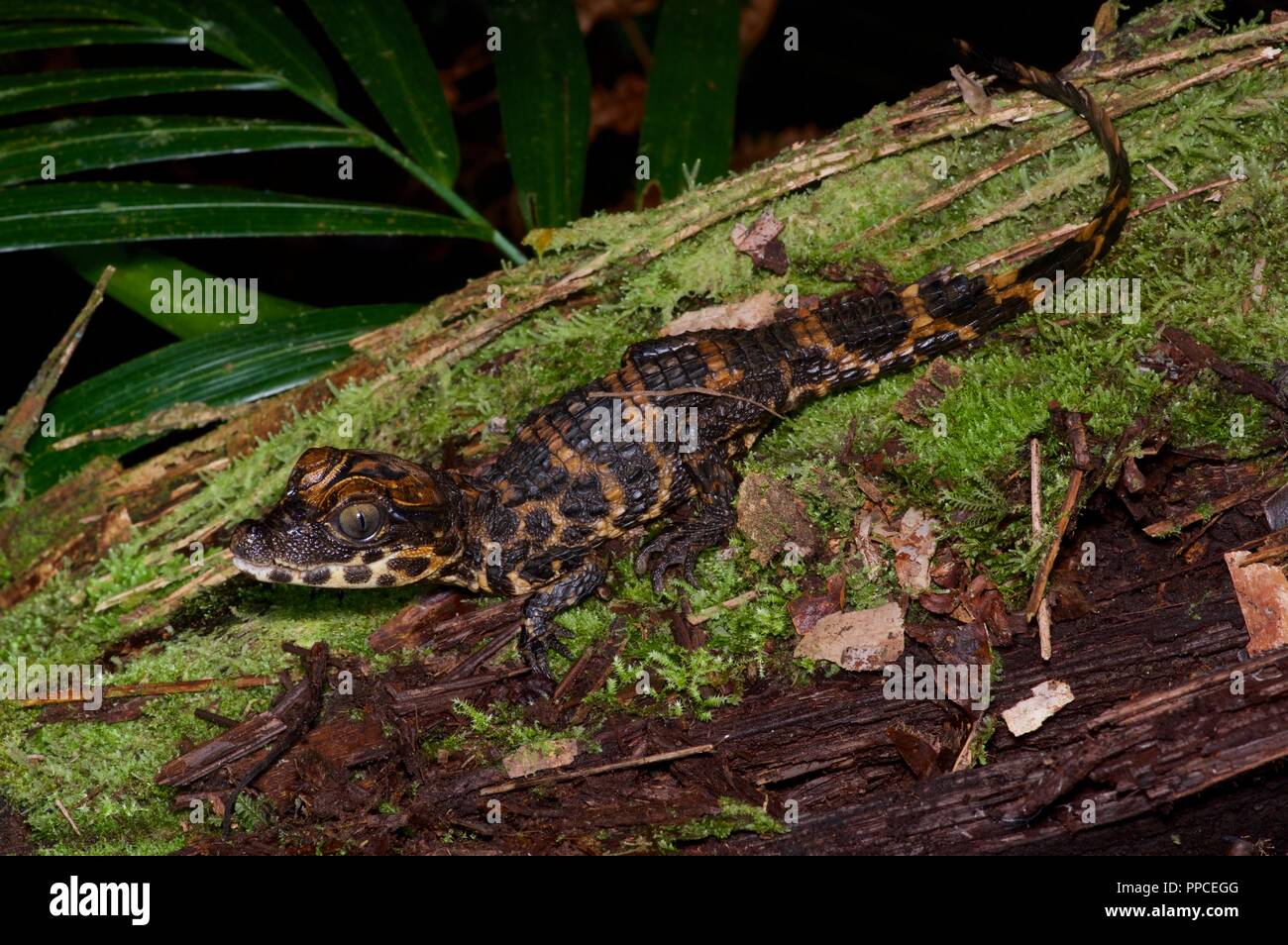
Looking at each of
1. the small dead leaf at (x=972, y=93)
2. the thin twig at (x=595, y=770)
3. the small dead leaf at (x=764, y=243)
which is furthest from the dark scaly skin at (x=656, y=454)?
the thin twig at (x=595, y=770)

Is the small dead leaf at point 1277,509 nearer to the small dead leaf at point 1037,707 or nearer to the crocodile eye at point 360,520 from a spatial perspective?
the small dead leaf at point 1037,707

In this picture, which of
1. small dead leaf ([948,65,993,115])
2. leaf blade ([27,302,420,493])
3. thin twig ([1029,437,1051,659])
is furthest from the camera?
leaf blade ([27,302,420,493])

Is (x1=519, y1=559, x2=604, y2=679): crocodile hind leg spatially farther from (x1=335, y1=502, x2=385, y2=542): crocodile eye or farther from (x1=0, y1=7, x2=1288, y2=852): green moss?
(x1=335, y1=502, x2=385, y2=542): crocodile eye

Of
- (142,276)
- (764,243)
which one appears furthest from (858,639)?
(142,276)

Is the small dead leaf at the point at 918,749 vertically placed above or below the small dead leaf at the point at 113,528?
below

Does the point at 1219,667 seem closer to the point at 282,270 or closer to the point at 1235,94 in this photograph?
the point at 1235,94

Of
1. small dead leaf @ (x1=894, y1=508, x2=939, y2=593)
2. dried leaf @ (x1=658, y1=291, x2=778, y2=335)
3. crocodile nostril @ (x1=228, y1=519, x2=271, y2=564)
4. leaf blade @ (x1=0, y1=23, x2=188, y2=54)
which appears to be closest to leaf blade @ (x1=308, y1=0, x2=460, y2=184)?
leaf blade @ (x1=0, y1=23, x2=188, y2=54)
